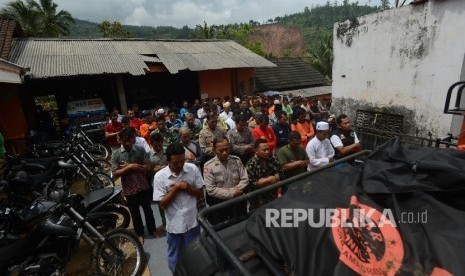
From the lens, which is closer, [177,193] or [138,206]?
[177,193]

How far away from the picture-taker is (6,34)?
11539mm

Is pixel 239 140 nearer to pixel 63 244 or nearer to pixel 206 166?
pixel 206 166

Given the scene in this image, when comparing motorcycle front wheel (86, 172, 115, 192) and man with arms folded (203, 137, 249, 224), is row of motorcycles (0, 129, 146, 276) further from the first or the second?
man with arms folded (203, 137, 249, 224)

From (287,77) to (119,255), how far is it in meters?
19.3

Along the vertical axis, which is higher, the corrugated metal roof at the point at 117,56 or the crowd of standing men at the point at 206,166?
the corrugated metal roof at the point at 117,56

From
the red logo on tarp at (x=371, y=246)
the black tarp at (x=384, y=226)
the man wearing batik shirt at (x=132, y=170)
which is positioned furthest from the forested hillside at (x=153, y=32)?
the red logo on tarp at (x=371, y=246)

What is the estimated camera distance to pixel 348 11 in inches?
4461

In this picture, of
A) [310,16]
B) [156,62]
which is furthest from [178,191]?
[310,16]

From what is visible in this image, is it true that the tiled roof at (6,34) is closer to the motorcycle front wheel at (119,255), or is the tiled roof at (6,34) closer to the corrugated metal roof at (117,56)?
the corrugated metal roof at (117,56)

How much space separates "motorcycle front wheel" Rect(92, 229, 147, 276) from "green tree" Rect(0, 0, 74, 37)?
2753cm

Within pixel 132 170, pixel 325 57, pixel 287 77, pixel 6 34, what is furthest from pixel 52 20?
pixel 132 170

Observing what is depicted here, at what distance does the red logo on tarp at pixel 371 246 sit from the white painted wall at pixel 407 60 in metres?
7.00

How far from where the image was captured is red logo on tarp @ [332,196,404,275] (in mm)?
1259

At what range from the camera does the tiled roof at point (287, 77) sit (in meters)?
19.5
